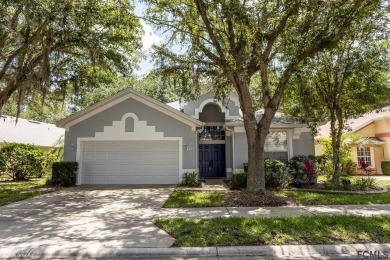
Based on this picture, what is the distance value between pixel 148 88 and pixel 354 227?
31.6 metres

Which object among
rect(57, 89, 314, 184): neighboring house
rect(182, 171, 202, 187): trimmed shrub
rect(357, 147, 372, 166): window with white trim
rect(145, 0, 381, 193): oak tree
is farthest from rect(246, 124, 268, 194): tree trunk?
rect(357, 147, 372, 166): window with white trim

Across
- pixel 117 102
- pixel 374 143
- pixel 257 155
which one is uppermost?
pixel 117 102

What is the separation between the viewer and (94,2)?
33.4ft

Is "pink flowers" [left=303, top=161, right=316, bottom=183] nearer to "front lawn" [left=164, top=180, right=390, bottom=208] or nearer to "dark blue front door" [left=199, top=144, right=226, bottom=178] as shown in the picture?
"front lawn" [left=164, top=180, right=390, bottom=208]

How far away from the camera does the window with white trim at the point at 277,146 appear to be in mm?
14961

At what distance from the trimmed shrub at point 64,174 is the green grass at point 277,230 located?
8.77m

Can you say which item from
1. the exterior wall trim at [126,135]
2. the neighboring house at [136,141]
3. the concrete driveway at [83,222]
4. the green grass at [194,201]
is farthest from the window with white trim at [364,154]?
the concrete driveway at [83,222]

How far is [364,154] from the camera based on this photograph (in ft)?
72.2

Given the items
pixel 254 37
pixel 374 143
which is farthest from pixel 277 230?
pixel 374 143

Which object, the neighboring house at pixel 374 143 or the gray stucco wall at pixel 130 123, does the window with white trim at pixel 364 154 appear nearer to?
the neighboring house at pixel 374 143

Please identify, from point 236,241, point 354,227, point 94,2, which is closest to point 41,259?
point 236,241

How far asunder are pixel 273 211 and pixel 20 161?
633 inches

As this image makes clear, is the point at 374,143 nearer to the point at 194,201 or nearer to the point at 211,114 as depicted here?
the point at 211,114

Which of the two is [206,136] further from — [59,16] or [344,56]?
[59,16]
